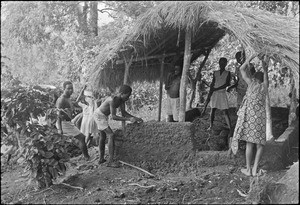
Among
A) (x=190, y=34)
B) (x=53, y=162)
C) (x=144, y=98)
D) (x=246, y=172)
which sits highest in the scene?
(x=190, y=34)

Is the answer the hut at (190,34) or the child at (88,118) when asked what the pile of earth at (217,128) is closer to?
the hut at (190,34)

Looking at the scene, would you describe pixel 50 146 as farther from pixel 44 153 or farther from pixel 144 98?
Result: pixel 144 98

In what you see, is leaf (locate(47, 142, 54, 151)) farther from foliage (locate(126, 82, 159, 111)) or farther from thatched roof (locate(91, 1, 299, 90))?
foliage (locate(126, 82, 159, 111))

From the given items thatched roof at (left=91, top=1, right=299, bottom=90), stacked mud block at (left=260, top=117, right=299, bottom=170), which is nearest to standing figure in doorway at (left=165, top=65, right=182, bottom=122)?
thatched roof at (left=91, top=1, right=299, bottom=90)

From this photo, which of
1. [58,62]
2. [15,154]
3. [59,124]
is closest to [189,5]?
[59,124]

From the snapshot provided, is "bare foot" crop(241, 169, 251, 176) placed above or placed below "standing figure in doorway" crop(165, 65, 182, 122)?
below

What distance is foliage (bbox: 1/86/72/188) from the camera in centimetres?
497

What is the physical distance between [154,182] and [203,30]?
3.28m

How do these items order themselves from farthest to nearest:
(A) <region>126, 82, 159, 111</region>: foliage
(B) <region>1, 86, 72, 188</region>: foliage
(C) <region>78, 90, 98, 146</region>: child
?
(A) <region>126, 82, 159, 111</region>: foliage → (C) <region>78, 90, 98, 146</region>: child → (B) <region>1, 86, 72, 188</region>: foliage

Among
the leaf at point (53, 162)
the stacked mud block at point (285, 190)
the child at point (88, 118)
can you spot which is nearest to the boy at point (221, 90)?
the child at point (88, 118)

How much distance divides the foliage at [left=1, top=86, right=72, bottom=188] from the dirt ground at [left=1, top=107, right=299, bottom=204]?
12.3 inches

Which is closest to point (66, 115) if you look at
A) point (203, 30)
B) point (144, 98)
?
point (203, 30)

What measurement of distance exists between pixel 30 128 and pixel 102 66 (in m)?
1.81

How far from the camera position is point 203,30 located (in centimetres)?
719
